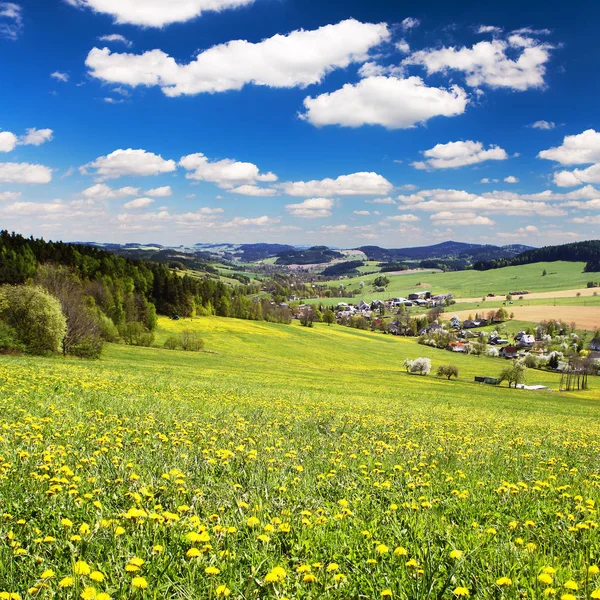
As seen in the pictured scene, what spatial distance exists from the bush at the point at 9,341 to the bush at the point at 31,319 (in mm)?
886

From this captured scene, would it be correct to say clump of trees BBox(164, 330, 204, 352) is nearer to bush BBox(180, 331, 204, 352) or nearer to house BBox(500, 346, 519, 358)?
bush BBox(180, 331, 204, 352)

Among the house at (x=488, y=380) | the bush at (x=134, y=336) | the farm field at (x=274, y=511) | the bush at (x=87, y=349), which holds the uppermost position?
the farm field at (x=274, y=511)

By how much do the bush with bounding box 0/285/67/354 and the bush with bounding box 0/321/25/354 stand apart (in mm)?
886

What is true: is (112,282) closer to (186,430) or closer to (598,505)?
(186,430)

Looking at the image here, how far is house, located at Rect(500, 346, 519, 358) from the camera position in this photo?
489 ft

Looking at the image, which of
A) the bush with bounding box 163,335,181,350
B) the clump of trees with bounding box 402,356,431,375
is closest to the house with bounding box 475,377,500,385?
the clump of trees with bounding box 402,356,431,375

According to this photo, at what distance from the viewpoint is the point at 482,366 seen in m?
121

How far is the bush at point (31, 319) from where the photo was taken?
138 ft

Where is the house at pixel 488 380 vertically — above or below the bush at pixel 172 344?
below

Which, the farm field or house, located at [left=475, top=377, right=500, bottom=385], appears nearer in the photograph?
the farm field

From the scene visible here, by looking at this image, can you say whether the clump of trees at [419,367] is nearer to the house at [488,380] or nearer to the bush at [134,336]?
the house at [488,380]

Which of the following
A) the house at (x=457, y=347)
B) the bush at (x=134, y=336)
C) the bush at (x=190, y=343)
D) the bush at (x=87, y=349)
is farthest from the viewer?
the house at (x=457, y=347)

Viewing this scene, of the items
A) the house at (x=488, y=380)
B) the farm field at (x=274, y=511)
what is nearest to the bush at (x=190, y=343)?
the house at (x=488, y=380)

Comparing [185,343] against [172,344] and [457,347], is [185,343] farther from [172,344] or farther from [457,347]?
[457,347]
